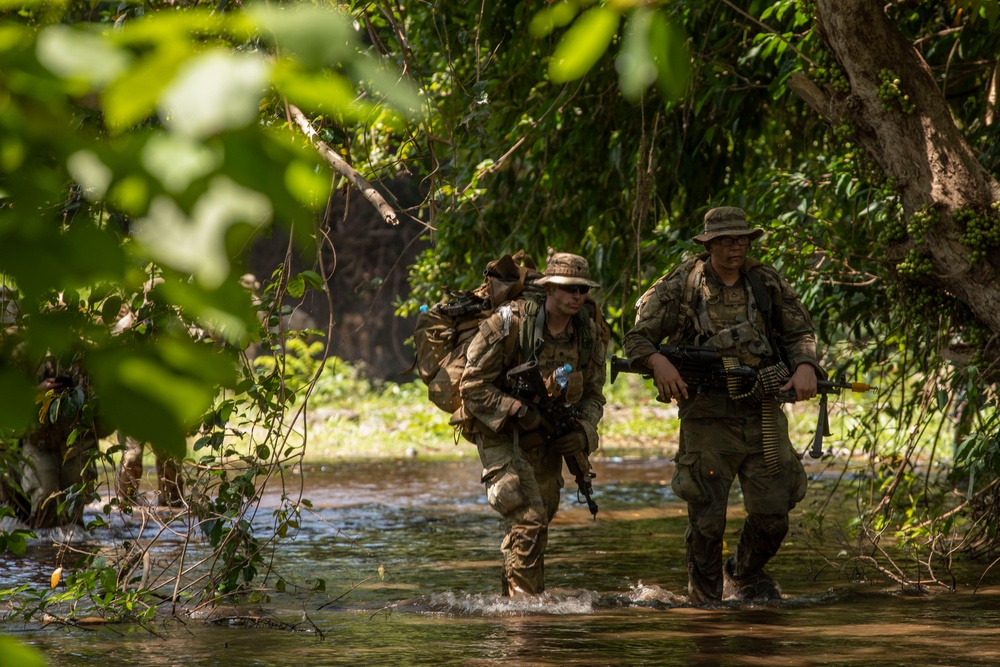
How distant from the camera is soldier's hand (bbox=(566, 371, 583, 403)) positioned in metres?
6.31

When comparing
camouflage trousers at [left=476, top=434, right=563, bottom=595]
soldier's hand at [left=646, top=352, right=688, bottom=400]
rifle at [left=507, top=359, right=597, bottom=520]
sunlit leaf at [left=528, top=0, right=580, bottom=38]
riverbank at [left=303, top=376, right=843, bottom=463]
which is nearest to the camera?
sunlit leaf at [left=528, top=0, right=580, bottom=38]

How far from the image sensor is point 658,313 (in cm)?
627

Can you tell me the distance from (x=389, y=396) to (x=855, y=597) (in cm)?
1738

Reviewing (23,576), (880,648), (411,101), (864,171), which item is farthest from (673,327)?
(411,101)

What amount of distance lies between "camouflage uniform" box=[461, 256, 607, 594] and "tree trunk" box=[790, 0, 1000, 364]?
1.79 meters

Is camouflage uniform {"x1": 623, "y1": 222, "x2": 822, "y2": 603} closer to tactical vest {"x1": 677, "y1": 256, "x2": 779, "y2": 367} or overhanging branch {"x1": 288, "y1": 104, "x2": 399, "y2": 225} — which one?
tactical vest {"x1": 677, "y1": 256, "x2": 779, "y2": 367}

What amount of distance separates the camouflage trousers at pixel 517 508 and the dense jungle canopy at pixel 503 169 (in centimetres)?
117

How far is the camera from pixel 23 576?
284 inches

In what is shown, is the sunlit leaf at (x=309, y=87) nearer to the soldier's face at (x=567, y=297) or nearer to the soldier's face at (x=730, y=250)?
the soldier's face at (x=567, y=297)

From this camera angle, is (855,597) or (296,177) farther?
(855,597)

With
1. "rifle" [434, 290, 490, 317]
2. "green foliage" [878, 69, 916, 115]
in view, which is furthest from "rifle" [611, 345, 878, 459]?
"green foliage" [878, 69, 916, 115]

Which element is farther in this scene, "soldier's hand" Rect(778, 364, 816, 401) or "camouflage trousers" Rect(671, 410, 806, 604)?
"camouflage trousers" Rect(671, 410, 806, 604)

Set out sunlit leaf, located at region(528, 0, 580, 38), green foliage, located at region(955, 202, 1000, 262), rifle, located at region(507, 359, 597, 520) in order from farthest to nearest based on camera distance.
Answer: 1. rifle, located at region(507, 359, 597, 520)
2. green foliage, located at region(955, 202, 1000, 262)
3. sunlit leaf, located at region(528, 0, 580, 38)

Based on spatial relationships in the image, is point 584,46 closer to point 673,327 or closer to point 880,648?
point 880,648
